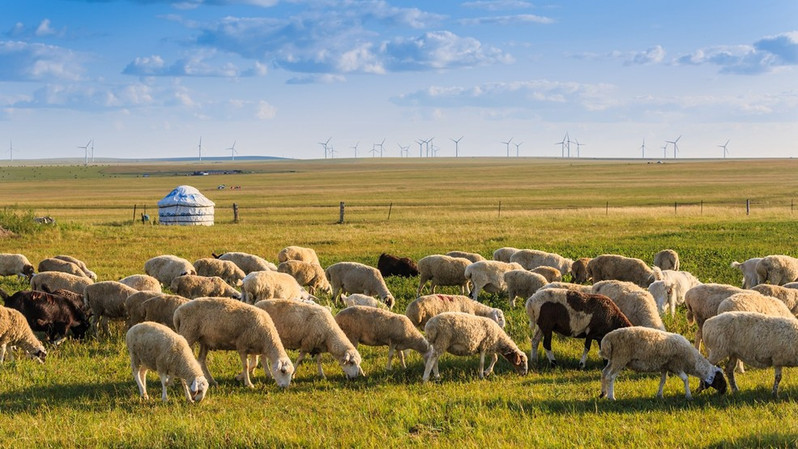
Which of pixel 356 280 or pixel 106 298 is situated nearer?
pixel 106 298

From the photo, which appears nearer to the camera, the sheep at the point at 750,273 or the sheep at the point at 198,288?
the sheep at the point at 198,288

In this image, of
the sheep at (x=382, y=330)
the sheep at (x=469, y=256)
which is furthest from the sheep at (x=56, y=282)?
the sheep at (x=469, y=256)

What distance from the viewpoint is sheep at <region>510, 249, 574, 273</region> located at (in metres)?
25.5

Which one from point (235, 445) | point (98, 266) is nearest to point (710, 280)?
point (235, 445)

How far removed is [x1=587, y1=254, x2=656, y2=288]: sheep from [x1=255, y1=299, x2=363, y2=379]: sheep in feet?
37.2

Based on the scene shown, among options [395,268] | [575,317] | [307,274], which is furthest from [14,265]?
[575,317]

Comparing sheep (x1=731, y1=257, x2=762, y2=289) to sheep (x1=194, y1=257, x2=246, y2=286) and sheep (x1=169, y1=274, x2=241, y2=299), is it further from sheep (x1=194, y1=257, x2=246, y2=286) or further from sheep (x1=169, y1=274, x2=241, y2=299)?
sheep (x1=194, y1=257, x2=246, y2=286)

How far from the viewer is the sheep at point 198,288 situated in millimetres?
18672

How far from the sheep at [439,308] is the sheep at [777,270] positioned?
9403 millimetres

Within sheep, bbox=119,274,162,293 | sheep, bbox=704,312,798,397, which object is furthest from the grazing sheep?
sheep, bbox=704,312,798,397

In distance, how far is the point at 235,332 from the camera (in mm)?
13289

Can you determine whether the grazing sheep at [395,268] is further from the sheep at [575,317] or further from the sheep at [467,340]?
the sheep at [467,340]

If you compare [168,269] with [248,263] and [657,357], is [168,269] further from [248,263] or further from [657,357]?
[657,357]

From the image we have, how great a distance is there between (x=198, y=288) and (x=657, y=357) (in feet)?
35.5
